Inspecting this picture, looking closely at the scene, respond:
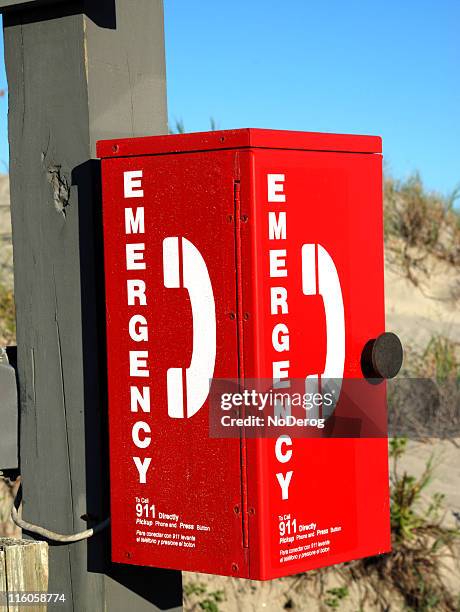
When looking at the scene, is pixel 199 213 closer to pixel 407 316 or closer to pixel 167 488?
pixel 167 488

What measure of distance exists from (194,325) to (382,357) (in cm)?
53

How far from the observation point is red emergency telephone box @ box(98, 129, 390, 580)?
95.0 inches

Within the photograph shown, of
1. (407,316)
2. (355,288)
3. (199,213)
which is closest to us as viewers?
(199,213)

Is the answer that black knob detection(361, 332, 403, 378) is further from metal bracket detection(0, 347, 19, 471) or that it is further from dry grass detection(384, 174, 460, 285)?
dry grass detection(384, 174, 460, 285)

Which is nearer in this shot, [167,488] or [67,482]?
[167,488]

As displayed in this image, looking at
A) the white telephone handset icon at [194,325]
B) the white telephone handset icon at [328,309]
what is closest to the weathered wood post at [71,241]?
the white telephone handset icon at [194,325]

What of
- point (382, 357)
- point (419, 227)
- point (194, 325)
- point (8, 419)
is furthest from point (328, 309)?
point (419, 227)

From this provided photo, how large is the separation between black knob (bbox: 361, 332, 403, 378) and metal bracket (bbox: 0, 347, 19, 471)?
982 mm

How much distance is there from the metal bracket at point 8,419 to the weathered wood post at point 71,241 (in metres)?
0.03

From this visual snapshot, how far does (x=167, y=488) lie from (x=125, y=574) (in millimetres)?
375

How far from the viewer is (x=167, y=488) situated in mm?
2533

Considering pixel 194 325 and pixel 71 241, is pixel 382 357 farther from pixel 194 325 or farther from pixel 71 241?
pixel 71 241

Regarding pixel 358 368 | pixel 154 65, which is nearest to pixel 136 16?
pixel 154 65

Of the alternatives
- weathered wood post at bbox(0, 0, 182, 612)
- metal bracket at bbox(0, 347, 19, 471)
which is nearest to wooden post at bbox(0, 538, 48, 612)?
weathered wood post at bbox(0, 0, 182, 612)
